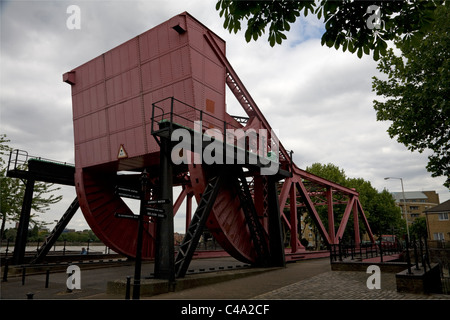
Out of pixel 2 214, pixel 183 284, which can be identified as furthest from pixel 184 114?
pixel 2 214

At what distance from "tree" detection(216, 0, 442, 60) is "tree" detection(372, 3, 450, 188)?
974 centimetres

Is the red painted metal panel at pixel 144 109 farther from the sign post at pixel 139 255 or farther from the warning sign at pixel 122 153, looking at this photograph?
the sign post at pixel 139 255

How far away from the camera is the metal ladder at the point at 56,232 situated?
16.2 m

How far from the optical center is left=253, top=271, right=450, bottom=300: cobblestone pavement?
8008 mm

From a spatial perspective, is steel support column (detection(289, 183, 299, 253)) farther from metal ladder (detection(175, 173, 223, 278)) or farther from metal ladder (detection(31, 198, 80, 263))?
metal ladder (detection(31, 198, 80, 263))

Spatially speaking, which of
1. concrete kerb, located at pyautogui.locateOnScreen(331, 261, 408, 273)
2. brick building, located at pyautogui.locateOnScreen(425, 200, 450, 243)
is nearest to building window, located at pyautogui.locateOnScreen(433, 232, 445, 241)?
brick building, located at pyautogui.locateOnScreen(425, 200, 450, 243)

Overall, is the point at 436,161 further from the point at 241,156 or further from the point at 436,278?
the point at 241,156

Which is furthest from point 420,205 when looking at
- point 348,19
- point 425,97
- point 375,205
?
point 348,19

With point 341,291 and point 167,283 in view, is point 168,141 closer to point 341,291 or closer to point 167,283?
point 167,283

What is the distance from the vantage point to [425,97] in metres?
14.3

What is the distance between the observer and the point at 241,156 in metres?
13.3

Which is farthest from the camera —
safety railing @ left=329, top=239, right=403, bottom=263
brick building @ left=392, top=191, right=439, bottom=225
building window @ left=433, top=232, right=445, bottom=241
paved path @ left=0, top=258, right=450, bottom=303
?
brick building @ left=392, top=191, right=439, bottom=225

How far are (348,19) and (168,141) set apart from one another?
652 cm
